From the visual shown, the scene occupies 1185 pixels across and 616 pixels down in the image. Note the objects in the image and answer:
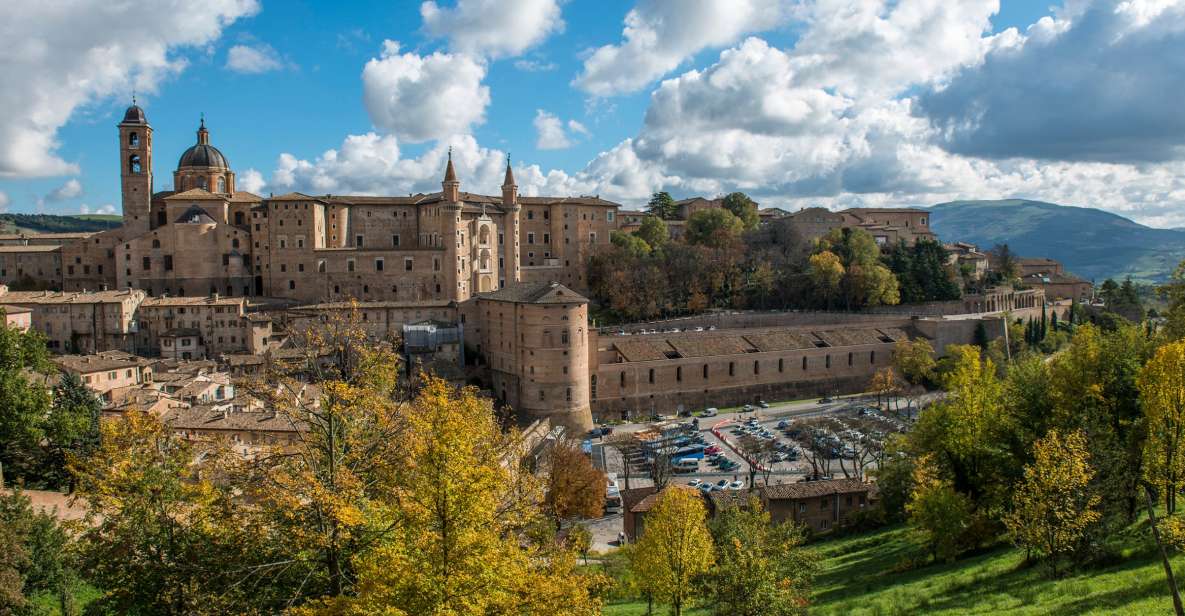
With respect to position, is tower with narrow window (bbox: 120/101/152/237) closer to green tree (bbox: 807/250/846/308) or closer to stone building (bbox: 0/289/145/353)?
stone building (bbox: 0/289/145/353)

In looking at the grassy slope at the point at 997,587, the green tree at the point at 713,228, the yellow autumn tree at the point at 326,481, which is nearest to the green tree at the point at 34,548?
the yellow autumn tree at the point at 326,481

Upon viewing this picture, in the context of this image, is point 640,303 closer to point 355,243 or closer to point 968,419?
point 355,243

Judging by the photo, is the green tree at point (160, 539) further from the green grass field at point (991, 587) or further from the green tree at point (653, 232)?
the green tree at point (653, 232)

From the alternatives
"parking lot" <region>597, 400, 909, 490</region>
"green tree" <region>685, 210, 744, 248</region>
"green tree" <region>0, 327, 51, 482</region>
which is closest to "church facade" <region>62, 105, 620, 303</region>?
"green tree" <region>685, 210, 744, 248</region>

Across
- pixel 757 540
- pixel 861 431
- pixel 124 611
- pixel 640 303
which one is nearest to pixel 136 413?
pixel 124 611

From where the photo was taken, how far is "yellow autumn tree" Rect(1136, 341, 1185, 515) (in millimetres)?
15626

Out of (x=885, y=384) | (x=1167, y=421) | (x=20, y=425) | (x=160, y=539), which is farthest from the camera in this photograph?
(x=885, y=384)

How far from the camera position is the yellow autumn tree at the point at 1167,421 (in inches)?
615

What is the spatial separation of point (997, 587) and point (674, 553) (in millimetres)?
6778

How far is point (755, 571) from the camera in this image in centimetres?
→ 1543

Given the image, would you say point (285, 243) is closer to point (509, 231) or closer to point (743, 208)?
point (509, 231)

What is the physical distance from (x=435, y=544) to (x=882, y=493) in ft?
71.7

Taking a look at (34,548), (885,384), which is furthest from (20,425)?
(885,384)

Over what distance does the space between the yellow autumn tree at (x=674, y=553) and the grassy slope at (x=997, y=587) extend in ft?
9.43
